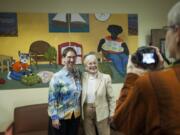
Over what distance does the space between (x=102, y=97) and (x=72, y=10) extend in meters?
1.43

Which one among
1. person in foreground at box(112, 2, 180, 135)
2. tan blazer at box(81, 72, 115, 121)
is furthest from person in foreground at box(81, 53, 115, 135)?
person in foreground at box(112, 2, 180, 135)

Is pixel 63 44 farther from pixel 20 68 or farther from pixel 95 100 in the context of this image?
pixel 95 100

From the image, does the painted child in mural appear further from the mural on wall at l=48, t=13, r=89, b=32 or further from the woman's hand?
the woman's hand

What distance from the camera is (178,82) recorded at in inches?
36.7

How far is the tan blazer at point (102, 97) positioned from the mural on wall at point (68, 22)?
999 mm

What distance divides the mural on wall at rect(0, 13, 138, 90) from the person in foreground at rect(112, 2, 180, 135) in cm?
292

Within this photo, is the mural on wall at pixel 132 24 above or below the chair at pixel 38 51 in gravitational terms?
above

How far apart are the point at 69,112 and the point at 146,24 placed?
201 cm

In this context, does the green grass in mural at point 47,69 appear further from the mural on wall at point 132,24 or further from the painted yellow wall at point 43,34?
the mural on wall at point 132,24

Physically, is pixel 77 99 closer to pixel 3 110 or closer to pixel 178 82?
pixel 3 110

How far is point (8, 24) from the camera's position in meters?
3.73

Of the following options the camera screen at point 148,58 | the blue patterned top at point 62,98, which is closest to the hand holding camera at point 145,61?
the camera screen at point 148,58

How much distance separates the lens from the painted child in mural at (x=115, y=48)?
4066 mm

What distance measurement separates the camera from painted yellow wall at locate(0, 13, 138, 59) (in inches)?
148
